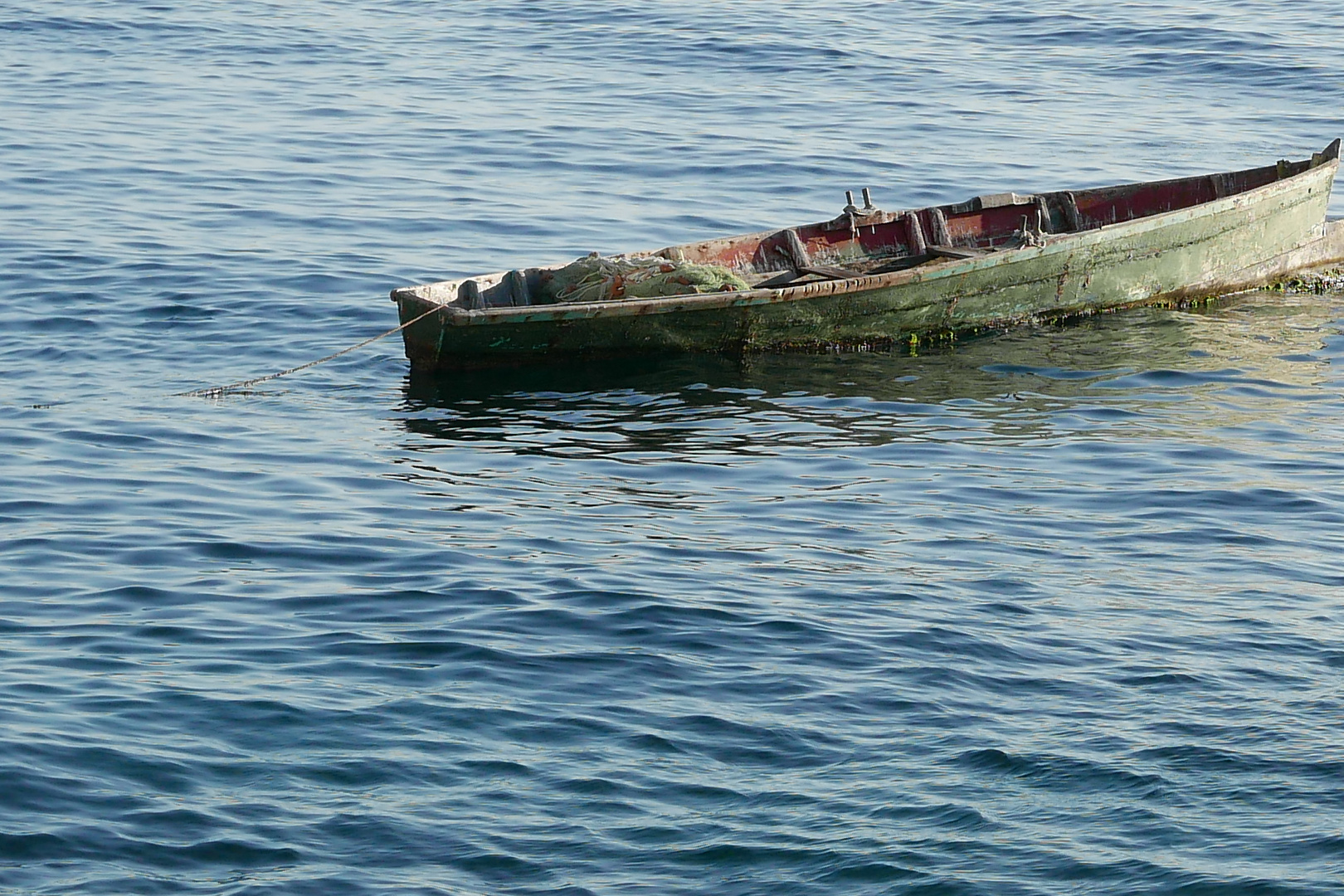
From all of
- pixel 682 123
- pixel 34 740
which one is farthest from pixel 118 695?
pixel 682 123

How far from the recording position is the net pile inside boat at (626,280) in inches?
531

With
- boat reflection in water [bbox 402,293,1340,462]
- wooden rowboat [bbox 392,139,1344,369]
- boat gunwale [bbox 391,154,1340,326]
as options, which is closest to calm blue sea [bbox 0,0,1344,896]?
boat reflection in water [bbox 402,293,1340,462]

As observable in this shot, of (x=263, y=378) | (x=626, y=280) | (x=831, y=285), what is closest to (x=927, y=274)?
(x=831, y=285)

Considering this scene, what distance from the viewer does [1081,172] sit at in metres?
20.6

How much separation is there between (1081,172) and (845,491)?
37.2 feet

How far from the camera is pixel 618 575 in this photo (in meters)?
9.00

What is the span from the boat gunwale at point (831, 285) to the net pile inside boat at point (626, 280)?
0.13 metres

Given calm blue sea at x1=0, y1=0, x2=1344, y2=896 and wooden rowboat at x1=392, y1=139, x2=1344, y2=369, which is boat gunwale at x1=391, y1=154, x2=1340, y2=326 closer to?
wooden rowboat at x1=392, y1=139, x2=1344, y2=369

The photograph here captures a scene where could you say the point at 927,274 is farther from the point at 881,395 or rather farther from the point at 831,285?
the point at 881,395

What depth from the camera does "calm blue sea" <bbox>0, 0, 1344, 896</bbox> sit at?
638 cm

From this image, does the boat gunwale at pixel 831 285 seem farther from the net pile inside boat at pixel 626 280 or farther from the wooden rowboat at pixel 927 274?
the net pile inside boat at pixel 626 280

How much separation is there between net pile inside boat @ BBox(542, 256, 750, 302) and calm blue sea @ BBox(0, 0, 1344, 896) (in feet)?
1.92

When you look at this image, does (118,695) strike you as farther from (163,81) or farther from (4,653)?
(163,81)

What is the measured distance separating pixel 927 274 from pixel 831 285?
91cm
